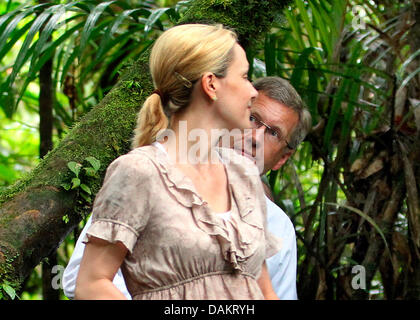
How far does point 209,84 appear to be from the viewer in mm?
1537

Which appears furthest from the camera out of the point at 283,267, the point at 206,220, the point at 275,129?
the point at 275,129

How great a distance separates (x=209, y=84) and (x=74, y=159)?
720 mm

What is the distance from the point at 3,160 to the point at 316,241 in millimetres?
2230

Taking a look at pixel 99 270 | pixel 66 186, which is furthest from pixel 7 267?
pixel 99 270

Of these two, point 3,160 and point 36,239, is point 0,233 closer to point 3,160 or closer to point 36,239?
point 36,239

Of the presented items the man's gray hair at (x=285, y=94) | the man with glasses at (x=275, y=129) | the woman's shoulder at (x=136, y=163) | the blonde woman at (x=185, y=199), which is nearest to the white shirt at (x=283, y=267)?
the man with glasses at (x=275, y=129)

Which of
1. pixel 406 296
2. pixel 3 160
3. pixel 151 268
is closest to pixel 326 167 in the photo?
pixel 406 296

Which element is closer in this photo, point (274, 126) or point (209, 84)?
point (209, 84)

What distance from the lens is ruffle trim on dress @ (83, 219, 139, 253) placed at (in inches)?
53.1

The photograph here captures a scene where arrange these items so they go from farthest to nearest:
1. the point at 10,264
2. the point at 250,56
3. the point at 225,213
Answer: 1. the point at 250,56
2. the point at 10,264
3. the point at 225,213

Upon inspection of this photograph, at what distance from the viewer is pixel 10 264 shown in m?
1.83

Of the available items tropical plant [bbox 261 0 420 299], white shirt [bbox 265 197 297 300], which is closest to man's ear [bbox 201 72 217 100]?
white shirt [bbox 265 197 297 300]

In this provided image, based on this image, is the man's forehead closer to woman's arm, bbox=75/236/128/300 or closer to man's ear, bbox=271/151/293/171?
man's ear, bbox=271/151/293/171

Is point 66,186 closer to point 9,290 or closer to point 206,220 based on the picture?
point 9,290
